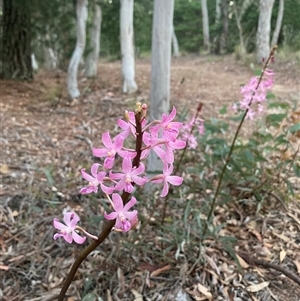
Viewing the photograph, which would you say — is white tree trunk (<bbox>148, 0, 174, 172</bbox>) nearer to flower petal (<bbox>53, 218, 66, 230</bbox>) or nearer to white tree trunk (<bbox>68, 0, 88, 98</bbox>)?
flower petal (<bbox>53, 218, 66, 230</bbox>)

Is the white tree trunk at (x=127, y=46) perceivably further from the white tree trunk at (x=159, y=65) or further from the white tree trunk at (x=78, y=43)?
the white tree trunk at (x=159, y=65)

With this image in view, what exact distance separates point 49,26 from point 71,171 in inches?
127

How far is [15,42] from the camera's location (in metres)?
5.52

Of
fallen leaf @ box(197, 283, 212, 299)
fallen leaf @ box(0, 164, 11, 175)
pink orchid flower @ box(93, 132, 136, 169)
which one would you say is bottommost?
fallen leaf @ box(197, 283, 212, 299)

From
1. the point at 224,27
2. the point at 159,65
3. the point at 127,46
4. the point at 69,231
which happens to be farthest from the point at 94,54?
the point at 224,27

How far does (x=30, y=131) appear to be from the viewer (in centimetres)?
368

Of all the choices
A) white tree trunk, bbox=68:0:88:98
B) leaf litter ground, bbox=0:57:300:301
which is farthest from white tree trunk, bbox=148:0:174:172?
white tree trunk, bbox=68:0:88:98

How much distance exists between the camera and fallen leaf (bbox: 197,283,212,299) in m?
1.66

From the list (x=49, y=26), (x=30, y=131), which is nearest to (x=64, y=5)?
(x=49, y=26)

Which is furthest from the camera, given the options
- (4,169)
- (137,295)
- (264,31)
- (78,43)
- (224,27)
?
(224,27)

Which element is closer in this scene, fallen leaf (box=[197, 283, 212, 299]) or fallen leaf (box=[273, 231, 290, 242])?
fallen leaf (box=[197, 283, 212, 299])

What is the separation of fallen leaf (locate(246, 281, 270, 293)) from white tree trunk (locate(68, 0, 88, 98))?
3.69 meters

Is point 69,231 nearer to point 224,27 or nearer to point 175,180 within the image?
point 175,180

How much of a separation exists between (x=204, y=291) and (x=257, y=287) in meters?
0.22
